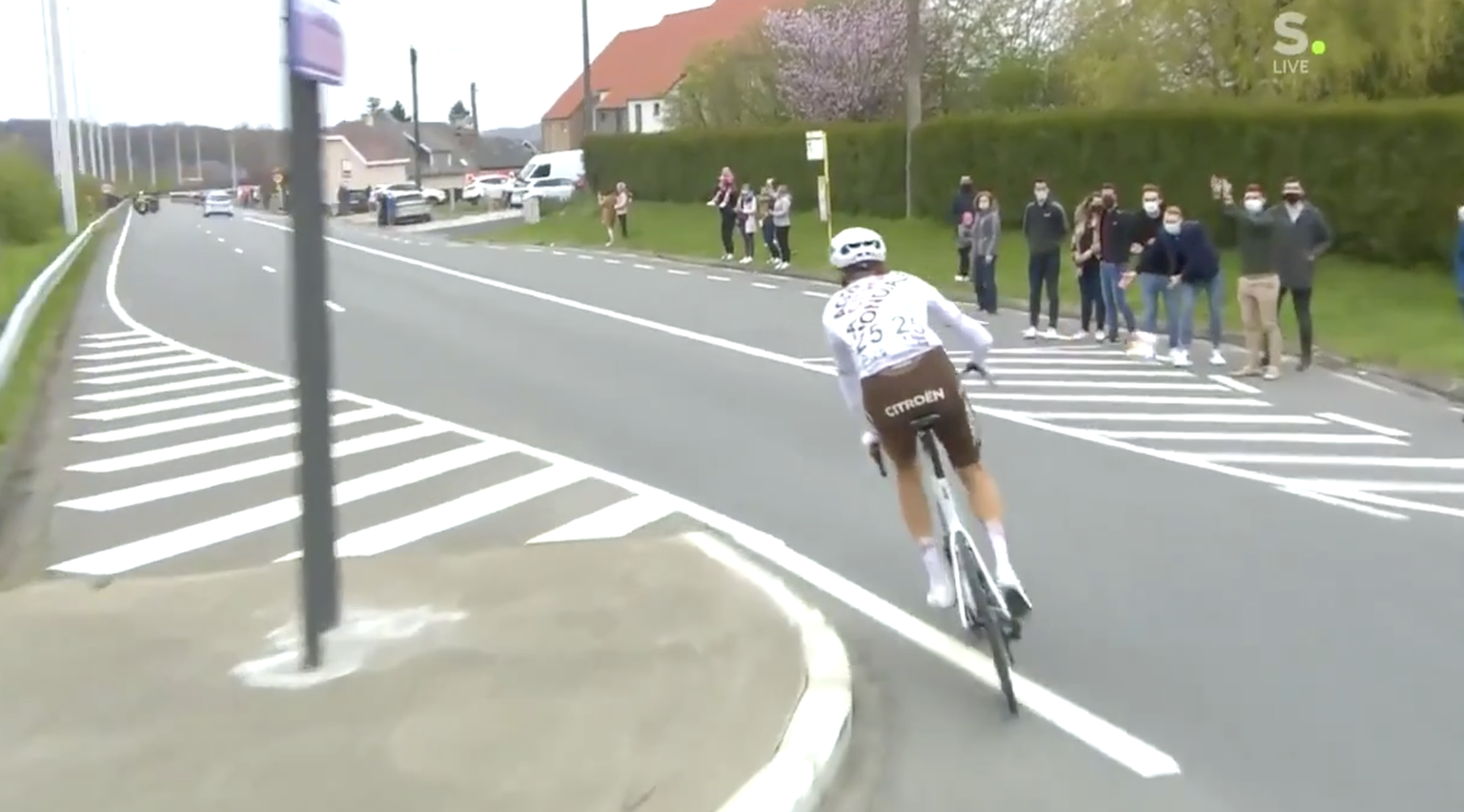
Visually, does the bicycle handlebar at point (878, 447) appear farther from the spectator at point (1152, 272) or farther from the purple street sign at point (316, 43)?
the spectator at point (1152, 272)

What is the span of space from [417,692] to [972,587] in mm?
2074

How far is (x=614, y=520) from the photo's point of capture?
10.0 m

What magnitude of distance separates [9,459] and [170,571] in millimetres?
3979

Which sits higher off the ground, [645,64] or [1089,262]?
[645,64]

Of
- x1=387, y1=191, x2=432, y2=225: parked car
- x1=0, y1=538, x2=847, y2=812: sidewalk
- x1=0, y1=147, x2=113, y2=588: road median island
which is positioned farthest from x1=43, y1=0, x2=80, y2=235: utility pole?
x1=0, y1=538, x2=847, y2=812: sidewalk

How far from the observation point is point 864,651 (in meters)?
7.13

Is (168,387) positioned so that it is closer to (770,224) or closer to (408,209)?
(770,224)

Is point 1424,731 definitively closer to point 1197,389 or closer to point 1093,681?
point 1093,681

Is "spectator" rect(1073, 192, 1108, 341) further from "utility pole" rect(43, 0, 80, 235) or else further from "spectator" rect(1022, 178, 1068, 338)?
"utility pole" rect(43, 0, 80, 235)

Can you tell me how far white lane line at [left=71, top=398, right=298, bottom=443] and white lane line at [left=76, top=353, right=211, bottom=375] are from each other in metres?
3.98

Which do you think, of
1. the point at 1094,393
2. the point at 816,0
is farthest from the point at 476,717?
the point at 816,0

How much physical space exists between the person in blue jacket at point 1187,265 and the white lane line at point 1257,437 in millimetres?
4116

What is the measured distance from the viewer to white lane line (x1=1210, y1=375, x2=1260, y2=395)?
15414 millimetres

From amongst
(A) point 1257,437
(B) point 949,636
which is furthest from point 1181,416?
(B) point 949,636
